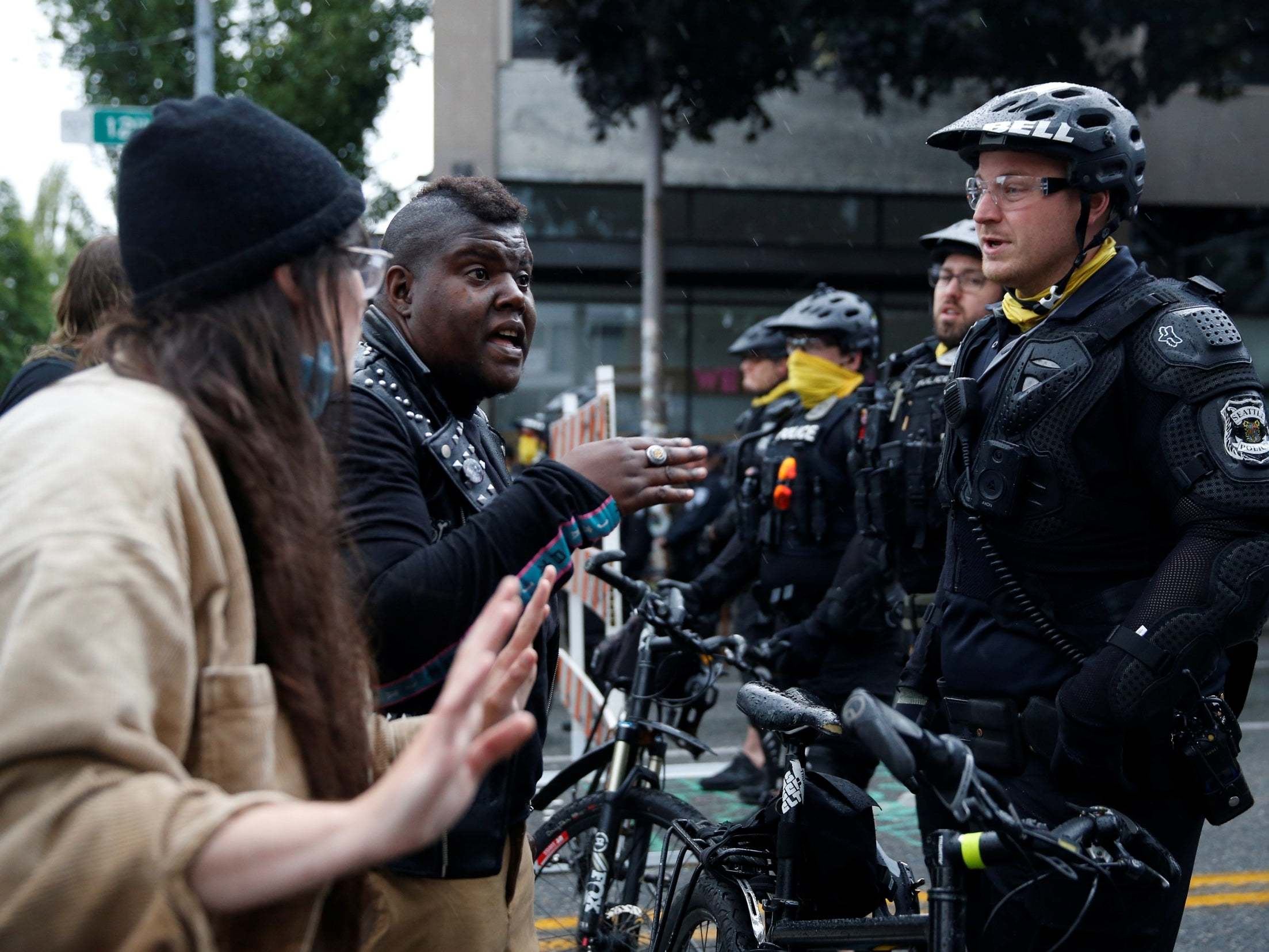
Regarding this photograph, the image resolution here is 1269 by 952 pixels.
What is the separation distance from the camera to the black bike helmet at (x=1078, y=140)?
2.94 meters

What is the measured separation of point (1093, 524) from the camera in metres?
2.73

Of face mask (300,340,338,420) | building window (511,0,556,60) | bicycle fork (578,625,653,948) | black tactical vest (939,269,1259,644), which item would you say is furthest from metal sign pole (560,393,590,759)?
building window (511,0,556,60)

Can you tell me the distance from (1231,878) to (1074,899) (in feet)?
11.4

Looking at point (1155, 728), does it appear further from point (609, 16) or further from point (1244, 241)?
point (1244, 241)

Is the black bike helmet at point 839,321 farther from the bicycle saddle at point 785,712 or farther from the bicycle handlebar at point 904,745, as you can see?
the bicycle handlebar at point 904,745

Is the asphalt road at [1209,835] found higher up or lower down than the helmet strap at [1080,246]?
lower down

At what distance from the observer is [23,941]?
1175 millimetres

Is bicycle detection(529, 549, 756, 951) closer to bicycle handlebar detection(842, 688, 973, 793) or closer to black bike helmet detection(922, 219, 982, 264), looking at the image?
bicycle handlebar detection(842, 688, 973, 793)

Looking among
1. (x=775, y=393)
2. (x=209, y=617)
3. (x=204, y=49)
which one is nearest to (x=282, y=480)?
(x=209, y=617)

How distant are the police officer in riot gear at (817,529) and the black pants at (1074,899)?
218 centimetres

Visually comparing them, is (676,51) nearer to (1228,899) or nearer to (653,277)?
(653,277)

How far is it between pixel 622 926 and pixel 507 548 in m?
2.09

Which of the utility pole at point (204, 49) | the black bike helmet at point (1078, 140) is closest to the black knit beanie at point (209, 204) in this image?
the black bike helmet at point (1078, 140)

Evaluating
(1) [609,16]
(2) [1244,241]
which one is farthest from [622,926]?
(2) [1244,241]
